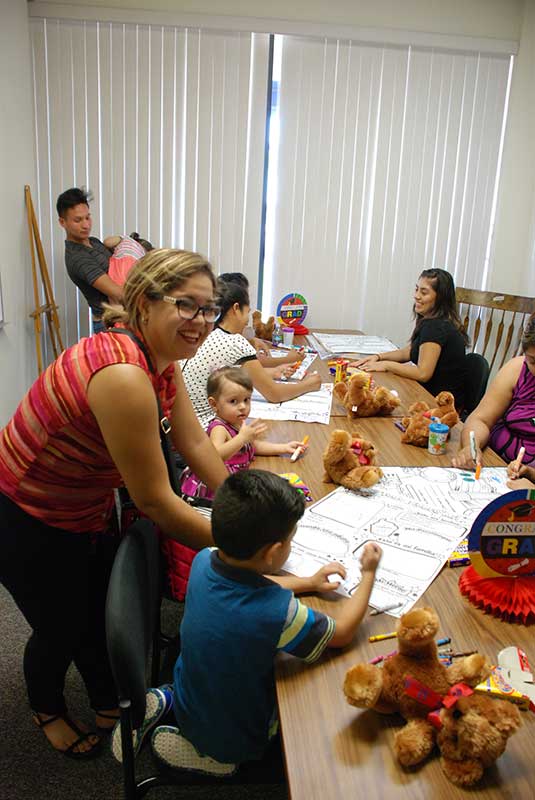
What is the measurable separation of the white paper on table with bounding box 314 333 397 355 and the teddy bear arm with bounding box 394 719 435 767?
2.64 m

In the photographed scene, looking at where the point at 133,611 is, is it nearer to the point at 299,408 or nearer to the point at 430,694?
the point at 430,694

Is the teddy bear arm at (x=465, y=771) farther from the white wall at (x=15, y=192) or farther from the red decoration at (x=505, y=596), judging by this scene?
the white wall at (x=15, y=192)

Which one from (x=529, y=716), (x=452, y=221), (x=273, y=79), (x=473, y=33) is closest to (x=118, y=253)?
(x=273, y=79)

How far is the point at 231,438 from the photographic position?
176 cm

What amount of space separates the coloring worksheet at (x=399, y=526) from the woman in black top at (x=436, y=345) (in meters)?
1.13

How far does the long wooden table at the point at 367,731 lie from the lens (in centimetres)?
74

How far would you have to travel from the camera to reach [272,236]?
4.26 meters

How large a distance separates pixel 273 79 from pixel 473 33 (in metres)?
1.40

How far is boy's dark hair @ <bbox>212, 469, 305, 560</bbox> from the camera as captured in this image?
3.16 feet

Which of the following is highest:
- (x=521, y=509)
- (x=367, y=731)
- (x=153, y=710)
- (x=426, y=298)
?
(x=426, y=298)

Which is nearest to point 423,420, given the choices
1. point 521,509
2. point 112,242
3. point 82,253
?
point 521,509

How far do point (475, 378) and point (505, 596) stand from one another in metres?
1.85

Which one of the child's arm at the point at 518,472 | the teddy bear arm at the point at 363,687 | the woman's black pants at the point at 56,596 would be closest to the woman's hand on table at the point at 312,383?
the child's arm at the point at 518,472

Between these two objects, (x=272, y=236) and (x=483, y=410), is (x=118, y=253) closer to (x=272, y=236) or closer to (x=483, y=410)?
(x=272, y=236)
